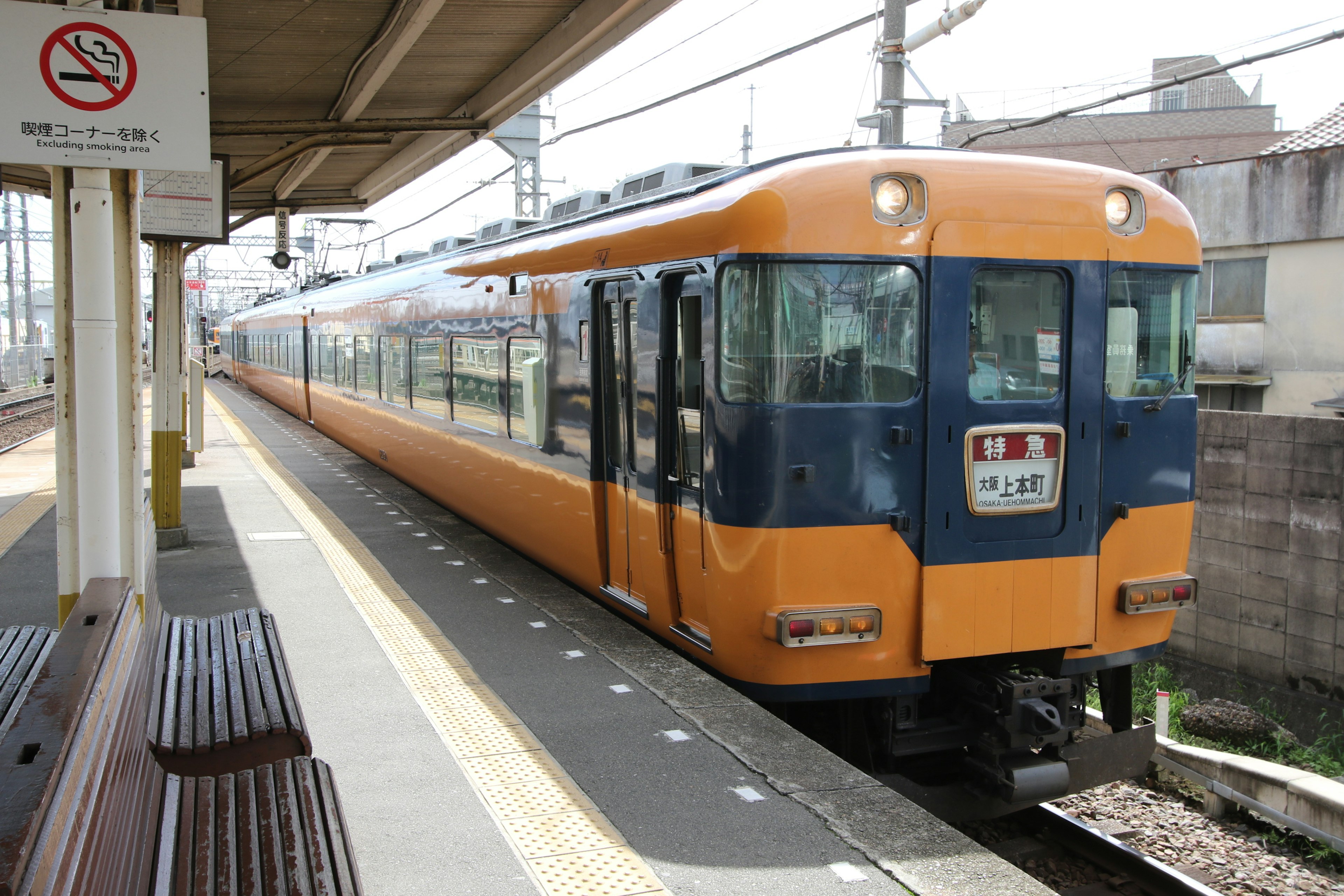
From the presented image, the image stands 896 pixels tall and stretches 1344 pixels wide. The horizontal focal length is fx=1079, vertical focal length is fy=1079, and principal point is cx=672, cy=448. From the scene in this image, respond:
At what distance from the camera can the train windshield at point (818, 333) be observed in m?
4.36

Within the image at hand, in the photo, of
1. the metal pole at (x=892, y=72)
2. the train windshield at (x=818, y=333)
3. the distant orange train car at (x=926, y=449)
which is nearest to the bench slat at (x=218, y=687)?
the distant orange train car at (x=926, y=449)

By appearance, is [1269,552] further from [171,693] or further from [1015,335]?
[171,693]

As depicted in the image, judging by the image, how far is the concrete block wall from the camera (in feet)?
26.8

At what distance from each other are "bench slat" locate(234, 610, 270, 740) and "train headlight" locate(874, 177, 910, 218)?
9.90 ft

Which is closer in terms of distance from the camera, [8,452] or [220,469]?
[220,469]

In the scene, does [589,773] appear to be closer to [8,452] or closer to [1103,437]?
[1103,437]

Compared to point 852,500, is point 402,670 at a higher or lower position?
lower

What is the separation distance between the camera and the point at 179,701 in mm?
3641

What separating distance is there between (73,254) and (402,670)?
243cm

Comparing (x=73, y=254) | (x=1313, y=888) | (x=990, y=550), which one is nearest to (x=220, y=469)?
(x=73, y=254)

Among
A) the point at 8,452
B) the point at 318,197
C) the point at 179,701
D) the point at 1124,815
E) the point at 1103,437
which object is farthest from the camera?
the point at 318,197

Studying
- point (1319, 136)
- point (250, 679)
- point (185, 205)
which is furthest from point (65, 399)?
point (1319, 136)

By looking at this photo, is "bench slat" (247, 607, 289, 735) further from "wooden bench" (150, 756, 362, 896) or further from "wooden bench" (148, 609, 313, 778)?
"wooden bench" (150, 756, 362, 896)

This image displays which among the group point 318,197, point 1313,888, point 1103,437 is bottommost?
point 1313,888
